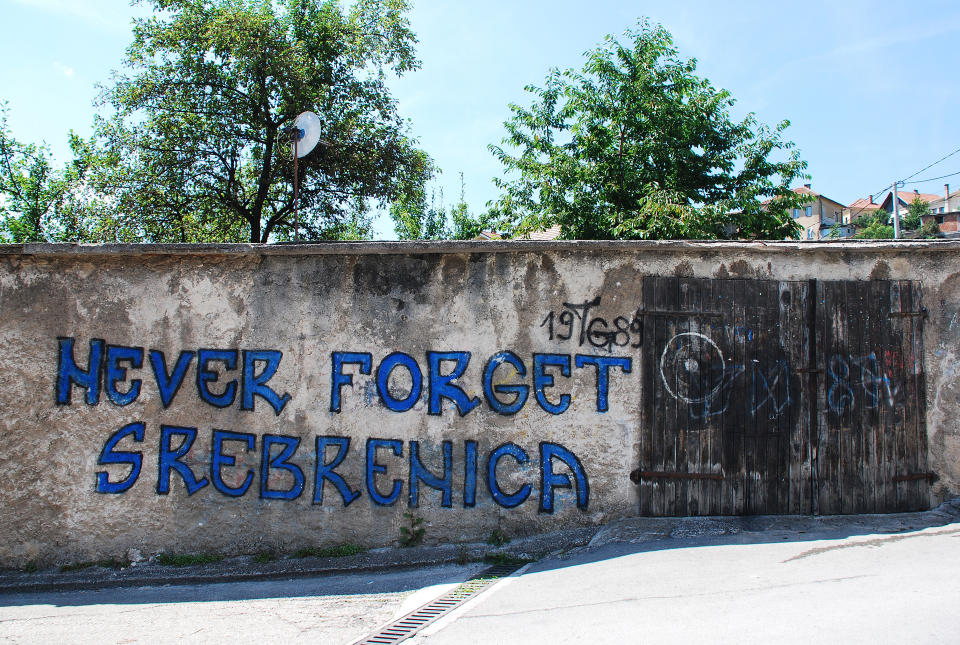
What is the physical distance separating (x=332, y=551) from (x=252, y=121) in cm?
1081

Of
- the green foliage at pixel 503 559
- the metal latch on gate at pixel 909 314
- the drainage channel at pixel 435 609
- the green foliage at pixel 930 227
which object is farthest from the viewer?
the green foliage at pixel 930 227

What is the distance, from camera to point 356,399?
5.43 m

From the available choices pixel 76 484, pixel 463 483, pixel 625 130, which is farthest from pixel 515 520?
pixel 625 130

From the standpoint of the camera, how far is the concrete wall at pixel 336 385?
5.32m

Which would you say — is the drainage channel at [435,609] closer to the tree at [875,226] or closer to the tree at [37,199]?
the tree at [37,199]

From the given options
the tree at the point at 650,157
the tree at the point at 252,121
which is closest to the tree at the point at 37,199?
the tree at the point at 252,121

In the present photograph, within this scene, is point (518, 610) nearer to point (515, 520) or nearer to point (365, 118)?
point (515, 520)

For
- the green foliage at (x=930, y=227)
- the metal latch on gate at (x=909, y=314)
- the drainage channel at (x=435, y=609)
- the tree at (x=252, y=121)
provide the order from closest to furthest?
1. the drainage channel at (x=435, y=609)
2. the metal latch on gate at (x=909, y=314)
3. the tree at (x=252, y=121)
4. the green foliage at (x=930, y=227)

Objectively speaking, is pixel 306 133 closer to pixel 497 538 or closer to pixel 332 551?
pixel 332 551

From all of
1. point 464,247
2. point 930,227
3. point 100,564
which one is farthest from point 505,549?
point 930,227

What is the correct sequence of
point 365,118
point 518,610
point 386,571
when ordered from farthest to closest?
point 365,118
point 386,571
point 518,610

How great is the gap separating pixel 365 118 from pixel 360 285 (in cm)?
1006

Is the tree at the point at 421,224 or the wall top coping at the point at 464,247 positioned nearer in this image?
the wall top coping at the point at 464,247

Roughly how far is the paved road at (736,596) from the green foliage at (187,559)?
2463 mm
